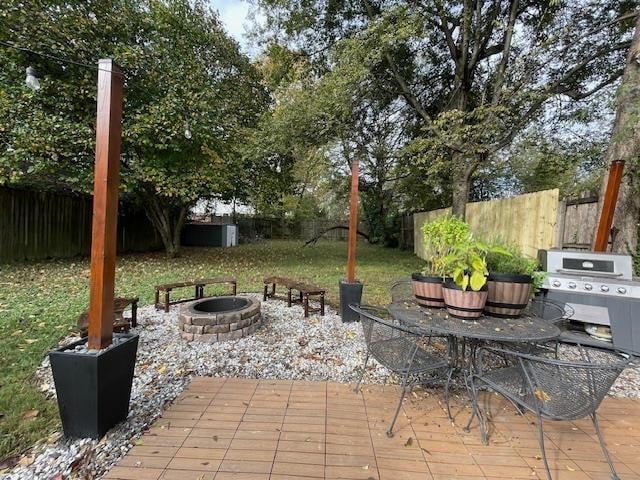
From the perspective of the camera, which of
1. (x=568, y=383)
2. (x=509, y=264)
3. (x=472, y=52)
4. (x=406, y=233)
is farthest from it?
(x=406, y=233)

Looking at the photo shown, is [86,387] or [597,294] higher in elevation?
[597,294]

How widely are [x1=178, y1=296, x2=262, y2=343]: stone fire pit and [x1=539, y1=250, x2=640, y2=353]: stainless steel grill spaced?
3116mm

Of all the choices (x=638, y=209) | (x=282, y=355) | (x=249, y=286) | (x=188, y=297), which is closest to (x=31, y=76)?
(x=188, y=297)

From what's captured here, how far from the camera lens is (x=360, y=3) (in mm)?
8000

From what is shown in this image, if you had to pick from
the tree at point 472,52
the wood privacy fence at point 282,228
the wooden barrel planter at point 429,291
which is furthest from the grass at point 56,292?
the wood privacy fence at point 282,228

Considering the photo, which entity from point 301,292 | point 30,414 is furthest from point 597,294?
point 30,414

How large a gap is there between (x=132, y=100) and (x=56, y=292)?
4.43 m

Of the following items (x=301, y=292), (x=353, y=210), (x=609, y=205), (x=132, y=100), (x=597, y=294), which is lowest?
(x=301, y=292)

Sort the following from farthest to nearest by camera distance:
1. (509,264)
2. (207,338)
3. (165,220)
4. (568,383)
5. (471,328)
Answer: (165,220) < (207,338) < (509,264) < (471,328) < (568,383)

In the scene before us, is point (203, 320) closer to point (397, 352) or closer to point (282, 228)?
point (397, 352)

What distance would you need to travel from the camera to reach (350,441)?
6.19 ft

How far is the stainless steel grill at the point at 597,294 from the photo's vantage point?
3061 mm

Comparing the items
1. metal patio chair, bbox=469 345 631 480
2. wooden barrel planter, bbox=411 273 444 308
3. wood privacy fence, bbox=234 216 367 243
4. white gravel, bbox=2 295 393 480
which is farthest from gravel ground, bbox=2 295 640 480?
wood privacy fence, bbox=234 216 367 243

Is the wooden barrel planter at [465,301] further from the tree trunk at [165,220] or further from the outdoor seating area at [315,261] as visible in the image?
the tree trunk at [165,220]
